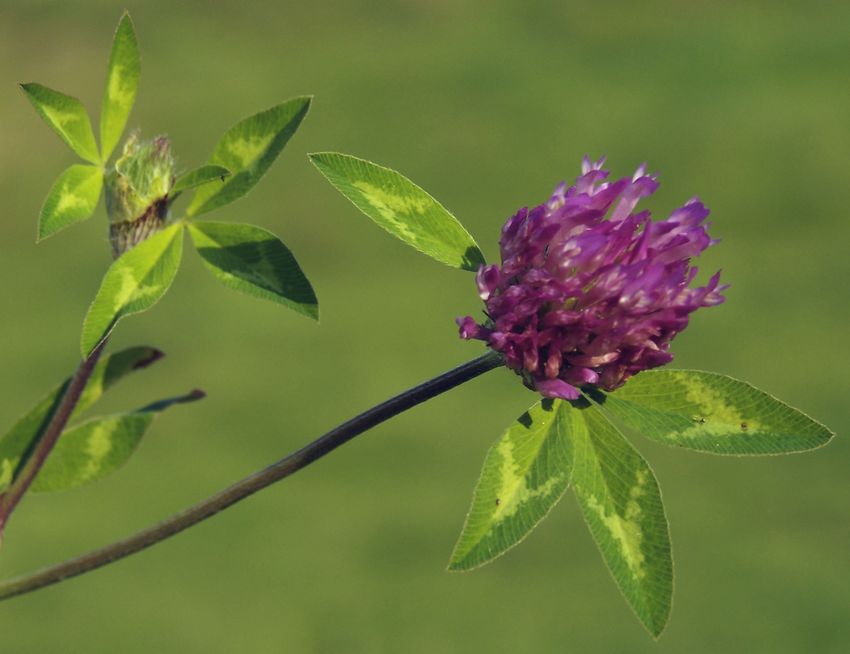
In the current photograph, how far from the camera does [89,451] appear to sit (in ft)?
3.52

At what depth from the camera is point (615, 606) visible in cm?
383

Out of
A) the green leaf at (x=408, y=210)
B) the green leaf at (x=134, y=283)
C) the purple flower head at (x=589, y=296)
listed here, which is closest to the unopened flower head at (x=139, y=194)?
the green leaf at (x=134, y=283)

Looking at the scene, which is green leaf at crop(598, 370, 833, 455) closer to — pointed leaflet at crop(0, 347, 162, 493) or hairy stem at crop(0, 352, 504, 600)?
hairy stem at crop(0, 352, 504, 600)

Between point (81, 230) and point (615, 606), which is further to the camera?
point (81, 230)

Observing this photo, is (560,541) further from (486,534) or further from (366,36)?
(486,534)

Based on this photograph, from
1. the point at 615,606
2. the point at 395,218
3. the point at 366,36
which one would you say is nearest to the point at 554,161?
the point at 366,36

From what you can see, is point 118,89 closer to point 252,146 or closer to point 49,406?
point 252,146

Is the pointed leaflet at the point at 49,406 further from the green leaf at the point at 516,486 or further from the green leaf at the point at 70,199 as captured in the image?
the green leaf at the point at 516,486

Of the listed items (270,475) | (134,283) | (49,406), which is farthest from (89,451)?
(270,475)

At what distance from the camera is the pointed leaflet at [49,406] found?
100 cm

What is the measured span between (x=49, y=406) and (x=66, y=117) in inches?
9.3

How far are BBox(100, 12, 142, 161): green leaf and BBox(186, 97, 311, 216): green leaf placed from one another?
88mm

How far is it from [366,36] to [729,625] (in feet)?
9.99

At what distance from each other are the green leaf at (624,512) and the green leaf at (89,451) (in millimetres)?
377
